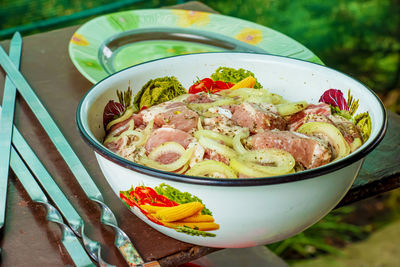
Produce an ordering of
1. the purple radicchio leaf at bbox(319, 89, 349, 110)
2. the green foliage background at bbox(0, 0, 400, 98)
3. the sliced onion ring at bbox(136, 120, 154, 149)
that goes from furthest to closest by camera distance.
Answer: the green foliage background at bbox(0, 0, 400, 98) < the purple radicchio leaf at bbox(319, 89, 349, 110) < the sliced onion ring at bbox(136, 120, 154, 149)

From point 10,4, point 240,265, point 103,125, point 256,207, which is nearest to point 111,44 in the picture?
point 103,125

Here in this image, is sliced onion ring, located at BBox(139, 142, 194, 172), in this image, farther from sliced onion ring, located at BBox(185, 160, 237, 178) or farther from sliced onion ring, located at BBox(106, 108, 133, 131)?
sliced onion ring, located at BBox(106, 108, 133, 131)

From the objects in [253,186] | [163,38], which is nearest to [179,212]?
[253,186]

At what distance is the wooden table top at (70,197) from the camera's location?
92cm

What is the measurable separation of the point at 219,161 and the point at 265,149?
87 mm

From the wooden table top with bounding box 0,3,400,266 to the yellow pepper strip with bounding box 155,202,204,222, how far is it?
0.10 meters

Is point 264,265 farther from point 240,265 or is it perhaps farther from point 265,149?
point 265,149

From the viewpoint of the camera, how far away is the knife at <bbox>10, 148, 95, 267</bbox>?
2.87 feet

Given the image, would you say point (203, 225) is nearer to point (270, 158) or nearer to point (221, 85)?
point (270, 158)

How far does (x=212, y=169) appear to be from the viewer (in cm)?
84

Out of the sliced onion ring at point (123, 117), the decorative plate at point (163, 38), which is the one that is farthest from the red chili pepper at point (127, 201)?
the decorative plate at point (163, 38)

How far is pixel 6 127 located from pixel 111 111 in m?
0.34

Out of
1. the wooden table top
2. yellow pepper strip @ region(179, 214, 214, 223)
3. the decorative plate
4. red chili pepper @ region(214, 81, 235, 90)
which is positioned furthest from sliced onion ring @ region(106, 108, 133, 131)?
the decorative plate

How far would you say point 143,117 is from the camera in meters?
1.07
